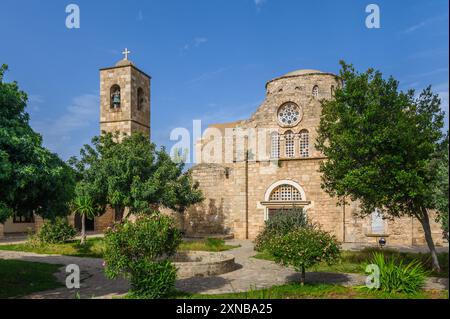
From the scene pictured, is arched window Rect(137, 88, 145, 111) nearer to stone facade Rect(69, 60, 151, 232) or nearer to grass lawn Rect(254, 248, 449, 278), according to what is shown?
stone facade Rect(69, 60, 151, 232)

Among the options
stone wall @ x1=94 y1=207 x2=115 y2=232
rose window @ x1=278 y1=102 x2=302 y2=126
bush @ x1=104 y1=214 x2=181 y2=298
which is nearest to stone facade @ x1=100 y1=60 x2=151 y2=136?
→ stone wall @ x1=94 y1=207 x2=115 y2=232

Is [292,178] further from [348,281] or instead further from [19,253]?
[19,253]

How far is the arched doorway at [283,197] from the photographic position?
23984mm

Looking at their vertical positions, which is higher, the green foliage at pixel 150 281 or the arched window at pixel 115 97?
the arched window at pixel 115 97

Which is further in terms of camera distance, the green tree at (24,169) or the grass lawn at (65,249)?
the grass lawn at (65,249)

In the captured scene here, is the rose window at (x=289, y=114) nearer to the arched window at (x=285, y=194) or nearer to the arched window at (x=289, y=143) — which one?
the arched window at (x=289, y=143)

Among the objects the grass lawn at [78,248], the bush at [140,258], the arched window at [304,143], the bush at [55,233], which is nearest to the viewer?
the bush at [140,258]

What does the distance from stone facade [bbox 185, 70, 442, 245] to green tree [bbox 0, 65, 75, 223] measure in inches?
628

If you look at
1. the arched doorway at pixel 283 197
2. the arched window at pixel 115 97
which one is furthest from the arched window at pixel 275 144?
the arched window at pixel 115 97

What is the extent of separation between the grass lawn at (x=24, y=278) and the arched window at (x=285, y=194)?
14.3 metres

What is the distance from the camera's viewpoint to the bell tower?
92.6ft

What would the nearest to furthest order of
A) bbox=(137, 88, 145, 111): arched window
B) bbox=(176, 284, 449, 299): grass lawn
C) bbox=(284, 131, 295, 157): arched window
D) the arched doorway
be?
1. bbox=(176, 284, 449, 299): grass lawn
2. the arched doorway
3. bbox=(284, 131, 295, 157): arched window
4. bbox=(137, 88, 145, 111): arched window

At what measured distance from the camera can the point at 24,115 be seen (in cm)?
993

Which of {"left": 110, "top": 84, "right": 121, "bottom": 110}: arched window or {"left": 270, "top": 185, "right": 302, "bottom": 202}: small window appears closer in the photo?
{"left": 270, "top": 185, "right": 302, "bottom": 202}: small window
